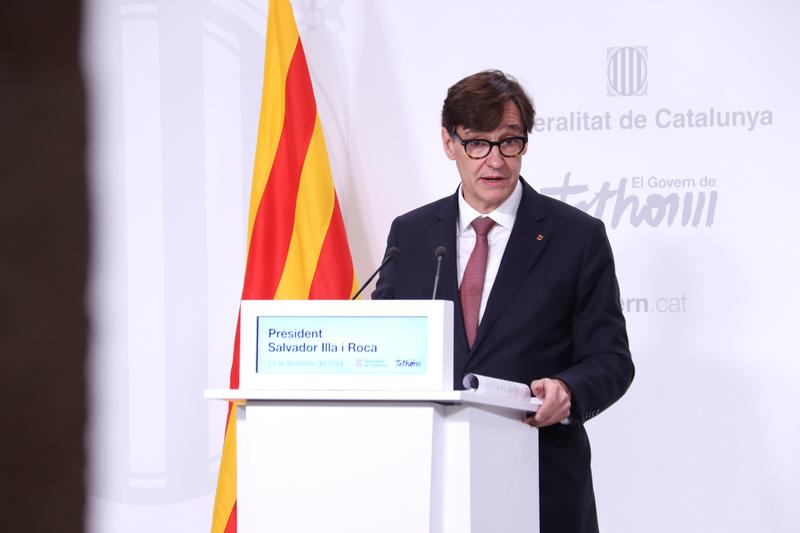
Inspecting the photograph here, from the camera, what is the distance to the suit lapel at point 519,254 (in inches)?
94.7

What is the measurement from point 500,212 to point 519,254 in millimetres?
171

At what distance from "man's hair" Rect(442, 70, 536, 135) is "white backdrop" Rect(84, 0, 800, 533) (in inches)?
44.5

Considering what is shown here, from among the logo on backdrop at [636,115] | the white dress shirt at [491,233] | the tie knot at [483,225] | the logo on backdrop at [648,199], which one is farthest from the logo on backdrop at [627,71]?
the tie knot at [483,225]

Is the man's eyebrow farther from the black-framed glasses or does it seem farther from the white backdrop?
the white backdrop

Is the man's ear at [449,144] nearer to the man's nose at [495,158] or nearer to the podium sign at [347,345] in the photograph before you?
the man's nose at [495,158]

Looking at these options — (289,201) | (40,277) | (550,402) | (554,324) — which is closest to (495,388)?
(550,402)

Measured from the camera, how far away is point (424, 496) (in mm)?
1721

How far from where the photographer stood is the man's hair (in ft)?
8.44

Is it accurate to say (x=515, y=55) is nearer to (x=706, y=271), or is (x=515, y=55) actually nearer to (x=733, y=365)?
(x=706, y=271)

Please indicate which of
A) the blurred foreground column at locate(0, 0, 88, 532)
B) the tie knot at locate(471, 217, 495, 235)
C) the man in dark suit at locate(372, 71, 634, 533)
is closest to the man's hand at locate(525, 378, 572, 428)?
the man in dark suit at locate(372, 71, 634, 533)

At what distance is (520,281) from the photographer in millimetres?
2443

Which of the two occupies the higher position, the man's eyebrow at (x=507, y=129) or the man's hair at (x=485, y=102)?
the man's hair at (x=485, y=102)

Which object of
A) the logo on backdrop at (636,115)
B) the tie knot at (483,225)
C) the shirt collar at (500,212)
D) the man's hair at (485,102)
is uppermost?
the logo on backdrop at (636,115)

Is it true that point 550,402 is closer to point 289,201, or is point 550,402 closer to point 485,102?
point 485,102
